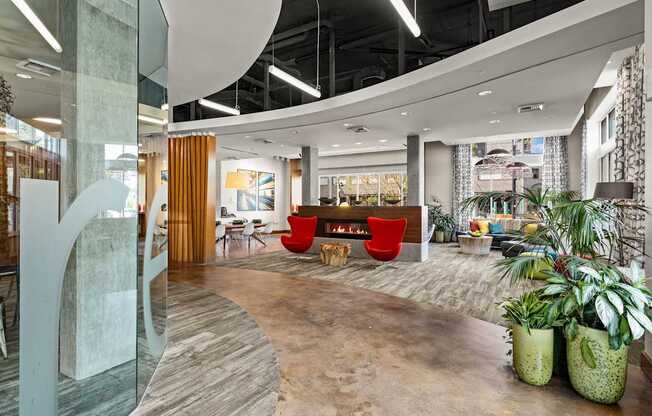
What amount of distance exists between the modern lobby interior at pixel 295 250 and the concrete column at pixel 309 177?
295cm

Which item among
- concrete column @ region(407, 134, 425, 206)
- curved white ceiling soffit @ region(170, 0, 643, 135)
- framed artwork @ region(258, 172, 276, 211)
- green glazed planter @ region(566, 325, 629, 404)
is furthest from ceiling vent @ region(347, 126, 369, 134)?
framed artwork @ region(258, 172, 276, 211)

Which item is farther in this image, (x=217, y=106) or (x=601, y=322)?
(x=217, y=106)

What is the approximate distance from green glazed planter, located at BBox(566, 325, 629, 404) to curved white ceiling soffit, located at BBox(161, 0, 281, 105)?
3744 millimetres

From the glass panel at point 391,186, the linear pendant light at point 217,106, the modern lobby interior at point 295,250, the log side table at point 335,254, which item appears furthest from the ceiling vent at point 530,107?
the glass panel at point 391,186

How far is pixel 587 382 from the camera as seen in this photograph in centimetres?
217

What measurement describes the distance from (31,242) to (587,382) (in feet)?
10.6

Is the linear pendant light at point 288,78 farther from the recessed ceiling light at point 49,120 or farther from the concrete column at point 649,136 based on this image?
the concrete column at point 649,136

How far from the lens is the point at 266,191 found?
14.4 meters

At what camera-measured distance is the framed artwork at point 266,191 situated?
14.2 metres

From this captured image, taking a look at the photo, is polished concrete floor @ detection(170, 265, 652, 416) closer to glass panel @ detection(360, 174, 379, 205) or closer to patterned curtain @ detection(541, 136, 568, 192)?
patterned curtain @ detection(541, 136, 568, 192)

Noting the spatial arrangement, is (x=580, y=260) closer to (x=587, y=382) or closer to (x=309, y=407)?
(x=587, y=382)

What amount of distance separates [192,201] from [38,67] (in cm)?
618

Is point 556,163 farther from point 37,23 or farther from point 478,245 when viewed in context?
point 37,23

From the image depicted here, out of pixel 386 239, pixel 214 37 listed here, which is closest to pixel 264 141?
pixel 386 239
